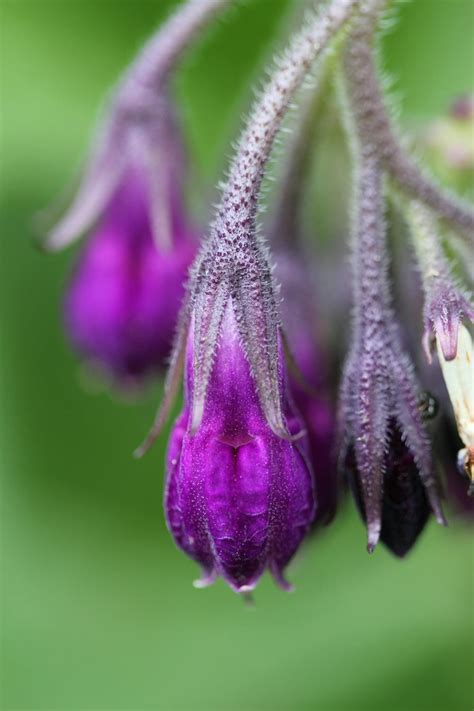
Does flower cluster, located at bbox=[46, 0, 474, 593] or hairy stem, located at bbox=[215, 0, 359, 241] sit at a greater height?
hairy stem, located at bbox=[215, 0, 359, 241]

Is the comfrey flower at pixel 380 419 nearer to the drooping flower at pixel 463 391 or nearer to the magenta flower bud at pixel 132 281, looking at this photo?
the drooping flower at pixel 463 391

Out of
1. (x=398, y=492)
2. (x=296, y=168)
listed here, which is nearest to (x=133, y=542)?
(x=296, y=168)

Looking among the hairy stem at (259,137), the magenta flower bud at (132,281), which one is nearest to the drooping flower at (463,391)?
the hairy stem at (259,137)

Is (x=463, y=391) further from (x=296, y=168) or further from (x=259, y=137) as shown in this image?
(x=296, y=168)

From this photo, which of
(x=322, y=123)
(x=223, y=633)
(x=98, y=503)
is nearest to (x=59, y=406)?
(x=98, y=503)

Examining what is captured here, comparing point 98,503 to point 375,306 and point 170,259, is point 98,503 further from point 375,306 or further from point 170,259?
point 375,306

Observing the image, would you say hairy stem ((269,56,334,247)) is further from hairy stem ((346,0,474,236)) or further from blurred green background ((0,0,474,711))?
blurred green background ((0,0,474,711))

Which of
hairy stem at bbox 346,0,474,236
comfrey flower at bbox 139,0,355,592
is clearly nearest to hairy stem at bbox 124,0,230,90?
hairy stem at bbox 346,0,474,236
